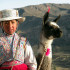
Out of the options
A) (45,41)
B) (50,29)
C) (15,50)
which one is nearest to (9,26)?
(15,50)

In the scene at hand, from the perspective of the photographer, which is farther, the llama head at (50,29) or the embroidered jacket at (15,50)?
the llama head at (50,29)

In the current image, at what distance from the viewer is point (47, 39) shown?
11.0 feet

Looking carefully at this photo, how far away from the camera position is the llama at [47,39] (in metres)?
3.28

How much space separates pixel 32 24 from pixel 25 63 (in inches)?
2163

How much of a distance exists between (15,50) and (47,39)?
3.57 ft

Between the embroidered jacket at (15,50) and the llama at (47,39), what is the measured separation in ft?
2.52

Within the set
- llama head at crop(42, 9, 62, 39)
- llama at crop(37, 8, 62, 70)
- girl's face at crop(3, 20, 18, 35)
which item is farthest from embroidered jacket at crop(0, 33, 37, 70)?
llama head at crop(42, 9, 62, 39)

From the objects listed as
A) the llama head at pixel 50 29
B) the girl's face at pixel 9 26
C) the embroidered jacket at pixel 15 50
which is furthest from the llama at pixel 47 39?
the girl's face at pixel 9 26

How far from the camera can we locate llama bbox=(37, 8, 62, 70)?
10.8 feet

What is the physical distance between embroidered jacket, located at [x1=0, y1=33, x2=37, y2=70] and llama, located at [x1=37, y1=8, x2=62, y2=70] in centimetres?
77

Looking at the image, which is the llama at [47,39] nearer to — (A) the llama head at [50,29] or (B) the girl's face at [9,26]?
(A) the llama head at [50,29]

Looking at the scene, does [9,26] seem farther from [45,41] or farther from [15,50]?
[45,41]

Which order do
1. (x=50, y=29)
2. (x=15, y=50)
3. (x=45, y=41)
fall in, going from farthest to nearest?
(x=50, y=29)
(x=45, y=41)
(x=15, y=50)

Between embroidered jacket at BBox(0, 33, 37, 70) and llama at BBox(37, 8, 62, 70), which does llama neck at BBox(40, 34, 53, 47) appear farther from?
embroidered jacket at BBox(0, 33, 37, 70)
